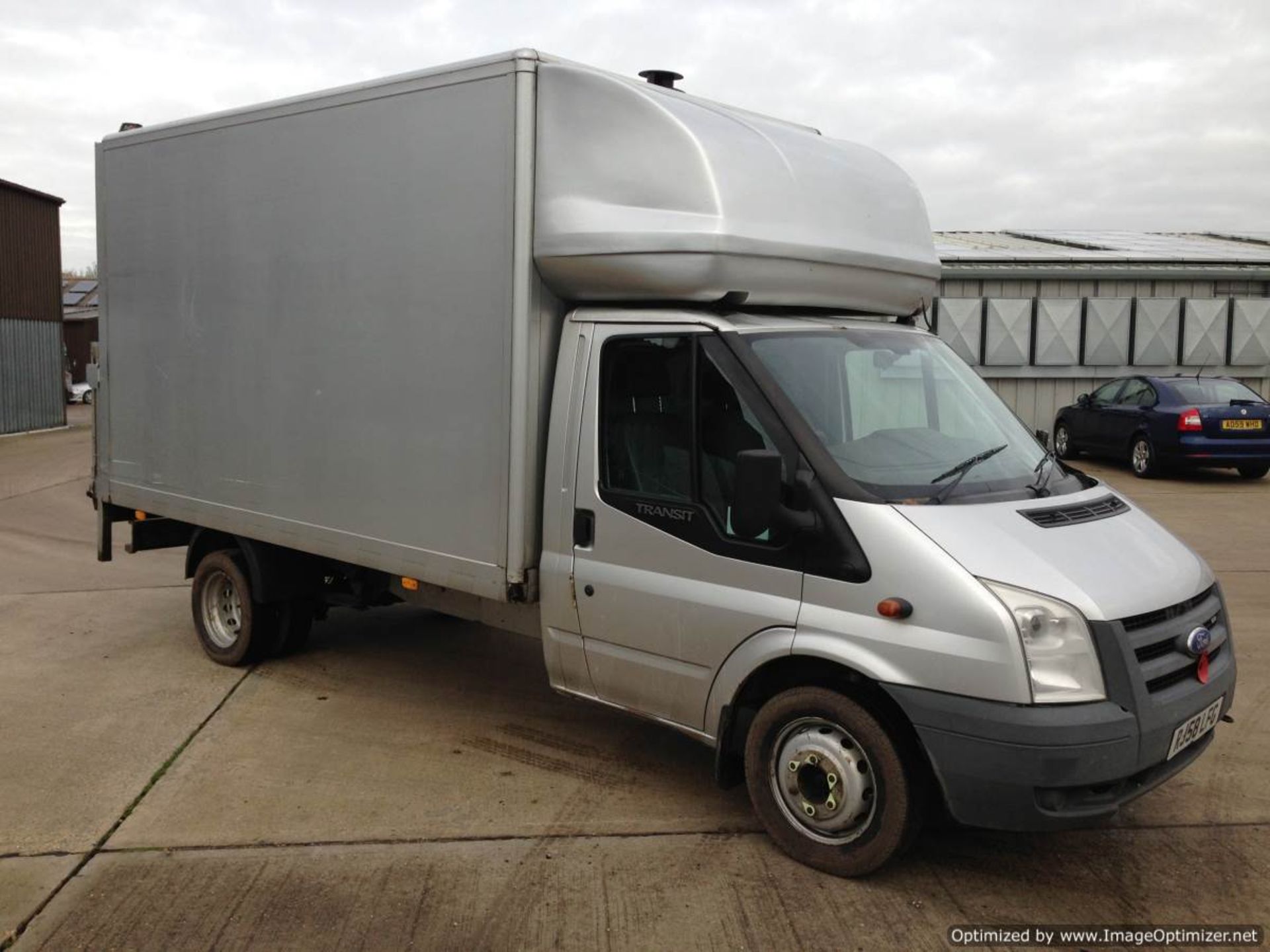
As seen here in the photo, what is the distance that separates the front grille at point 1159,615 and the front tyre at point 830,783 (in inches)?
35.5

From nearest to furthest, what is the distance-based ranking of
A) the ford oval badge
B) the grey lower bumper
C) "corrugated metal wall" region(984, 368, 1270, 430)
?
the grey lower bumper
the ford oval badge
"corrugated metal wall" region(984, 368, 1270, 430)

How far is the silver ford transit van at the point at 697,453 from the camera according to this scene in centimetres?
395

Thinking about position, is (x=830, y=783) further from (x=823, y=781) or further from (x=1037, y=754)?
(x=1037, y=754)

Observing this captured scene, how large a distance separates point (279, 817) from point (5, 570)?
6.66 meters

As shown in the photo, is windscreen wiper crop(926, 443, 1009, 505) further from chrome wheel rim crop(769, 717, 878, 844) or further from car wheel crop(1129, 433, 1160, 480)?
car wheel crop(1129, 433, 1160, 480)

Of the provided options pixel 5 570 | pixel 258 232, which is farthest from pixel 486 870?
pixel 5 570

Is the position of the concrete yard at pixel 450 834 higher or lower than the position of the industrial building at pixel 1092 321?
lower

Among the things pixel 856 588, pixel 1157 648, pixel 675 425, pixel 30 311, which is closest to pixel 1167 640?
pixel 1157 648

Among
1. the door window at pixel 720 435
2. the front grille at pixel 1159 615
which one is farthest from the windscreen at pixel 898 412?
the front grille at pixel 1159 615

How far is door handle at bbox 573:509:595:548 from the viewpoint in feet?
15.9

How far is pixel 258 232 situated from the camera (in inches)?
243

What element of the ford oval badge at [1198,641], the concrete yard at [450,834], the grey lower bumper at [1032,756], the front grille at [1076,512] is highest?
the front grille at [1076,512]

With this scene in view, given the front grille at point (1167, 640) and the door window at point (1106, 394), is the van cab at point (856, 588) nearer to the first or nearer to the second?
the front grille at point (1167, 640)

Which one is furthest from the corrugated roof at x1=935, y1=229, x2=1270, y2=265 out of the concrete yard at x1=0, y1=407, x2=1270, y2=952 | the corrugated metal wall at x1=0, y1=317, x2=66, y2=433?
the corrugated metal wall at x1=0, y1=317, x2=66, y2=433
